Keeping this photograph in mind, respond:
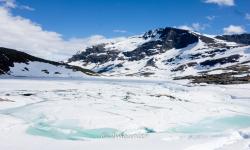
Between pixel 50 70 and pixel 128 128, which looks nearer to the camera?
pixel 128 128

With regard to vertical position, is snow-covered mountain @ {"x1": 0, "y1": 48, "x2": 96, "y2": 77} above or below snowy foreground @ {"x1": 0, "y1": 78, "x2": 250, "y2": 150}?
above

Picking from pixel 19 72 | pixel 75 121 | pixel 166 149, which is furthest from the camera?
pixel 19 72

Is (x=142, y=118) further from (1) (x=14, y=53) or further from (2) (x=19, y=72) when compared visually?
(1) (x=14, y=53)

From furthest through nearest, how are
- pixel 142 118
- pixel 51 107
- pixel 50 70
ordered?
pixel 50 70 < pixel 51 107 < pixel 142 118

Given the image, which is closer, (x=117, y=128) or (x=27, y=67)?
(x=117, y=128)

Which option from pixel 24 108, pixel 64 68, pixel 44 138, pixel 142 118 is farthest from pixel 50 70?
pixel 44 138

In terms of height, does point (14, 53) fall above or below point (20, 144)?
above

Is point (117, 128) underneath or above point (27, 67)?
underneath

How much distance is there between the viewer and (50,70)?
99688 mm

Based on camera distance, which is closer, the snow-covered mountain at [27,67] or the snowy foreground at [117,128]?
the snowy foreground at [117,128]

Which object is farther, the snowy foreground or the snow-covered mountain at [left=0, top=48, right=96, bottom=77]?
the snow-covered mountain at [left=0, top=48, right=96, bottom=77]

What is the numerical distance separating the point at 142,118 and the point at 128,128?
4.07 metres

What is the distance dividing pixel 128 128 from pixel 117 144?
16.5 ft

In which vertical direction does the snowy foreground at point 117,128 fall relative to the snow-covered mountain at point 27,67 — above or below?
below
